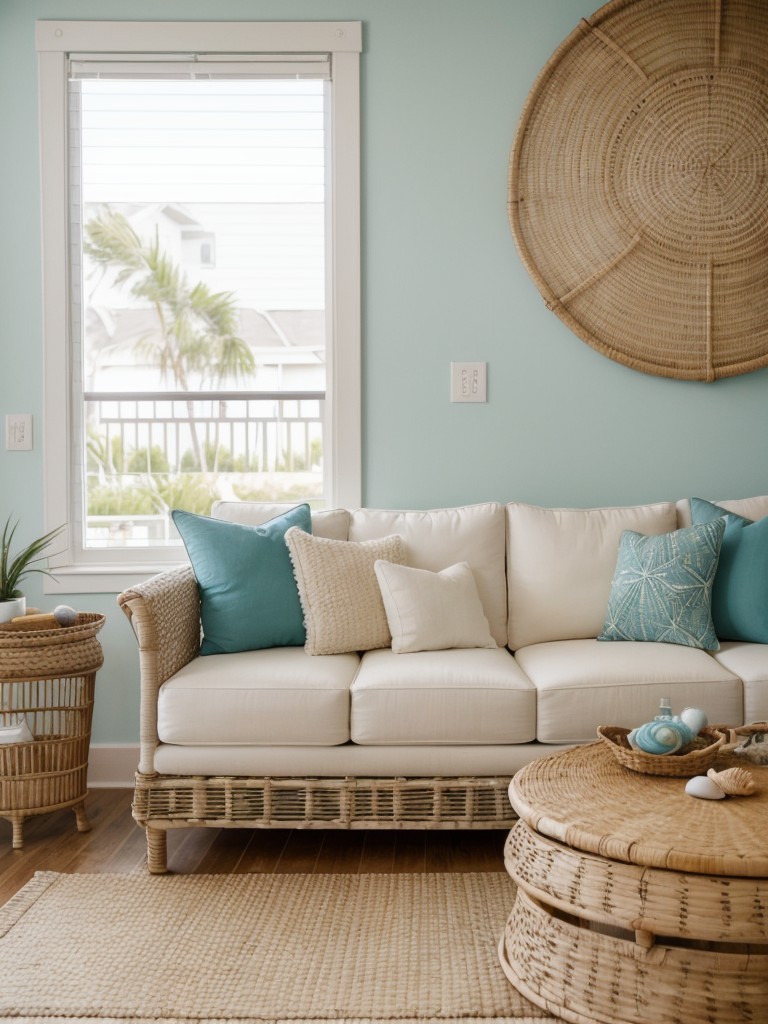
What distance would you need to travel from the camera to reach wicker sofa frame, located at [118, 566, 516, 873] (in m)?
2.34

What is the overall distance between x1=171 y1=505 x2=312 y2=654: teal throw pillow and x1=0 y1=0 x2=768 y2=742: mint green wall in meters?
0.63

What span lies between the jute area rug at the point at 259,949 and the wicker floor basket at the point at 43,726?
1.00ft

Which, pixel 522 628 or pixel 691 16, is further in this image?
pixel 691 16

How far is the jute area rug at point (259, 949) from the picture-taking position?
175cm

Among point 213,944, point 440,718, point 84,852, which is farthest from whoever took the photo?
point 84,852

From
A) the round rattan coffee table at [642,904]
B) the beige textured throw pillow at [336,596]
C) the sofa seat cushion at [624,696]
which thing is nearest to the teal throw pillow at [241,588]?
the beige textured throw pillow at [336,596]

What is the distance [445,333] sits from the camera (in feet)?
10.5

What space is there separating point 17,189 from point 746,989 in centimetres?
317

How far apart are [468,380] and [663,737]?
1.64 metres

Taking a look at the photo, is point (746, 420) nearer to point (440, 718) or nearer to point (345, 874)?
point (440, 718)

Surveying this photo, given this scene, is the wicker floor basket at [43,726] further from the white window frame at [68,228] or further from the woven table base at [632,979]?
the woven table base at [632,979]

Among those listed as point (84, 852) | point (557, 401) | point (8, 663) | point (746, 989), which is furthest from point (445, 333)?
point (746, 989)

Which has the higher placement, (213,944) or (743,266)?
(743,266)

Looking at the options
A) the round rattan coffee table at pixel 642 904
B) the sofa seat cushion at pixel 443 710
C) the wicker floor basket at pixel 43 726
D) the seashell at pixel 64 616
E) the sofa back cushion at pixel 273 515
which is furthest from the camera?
the sofa back cushion at pixel 273 515
